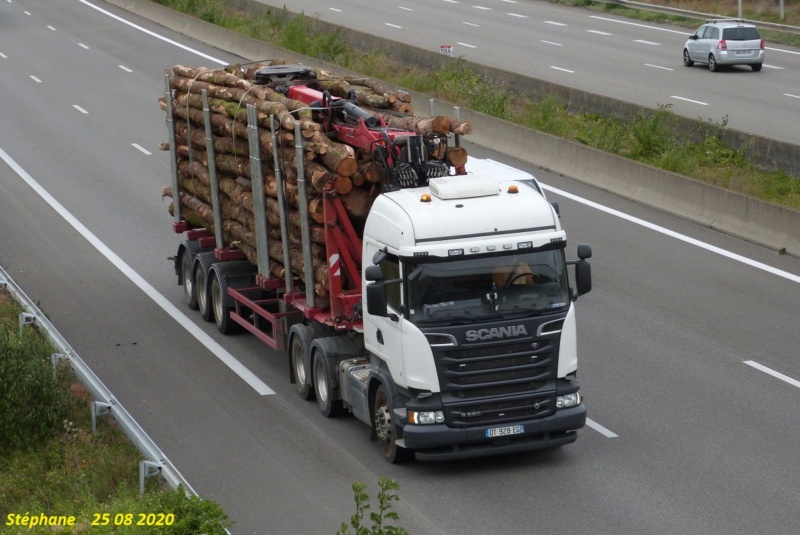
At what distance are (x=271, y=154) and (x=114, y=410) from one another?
158 inches

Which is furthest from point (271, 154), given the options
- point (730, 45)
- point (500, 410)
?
point (730, 45)

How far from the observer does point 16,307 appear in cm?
1780

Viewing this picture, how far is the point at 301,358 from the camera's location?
1562 cm

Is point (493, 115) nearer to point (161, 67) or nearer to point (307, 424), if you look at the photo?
point (161, 67)

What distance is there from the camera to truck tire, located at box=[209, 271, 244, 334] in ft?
59.6

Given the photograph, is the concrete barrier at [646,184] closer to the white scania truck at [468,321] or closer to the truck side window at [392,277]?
the white scania truck at [468,321]

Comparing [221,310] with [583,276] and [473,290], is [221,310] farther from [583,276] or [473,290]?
[583,276]

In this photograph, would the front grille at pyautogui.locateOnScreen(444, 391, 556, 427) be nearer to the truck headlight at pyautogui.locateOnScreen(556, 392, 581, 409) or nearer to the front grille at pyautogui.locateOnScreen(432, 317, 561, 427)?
the front grille at pyautogui.locateOnScreen(432, 317, 561, 427)

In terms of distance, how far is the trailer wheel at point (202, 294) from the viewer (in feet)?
62.2

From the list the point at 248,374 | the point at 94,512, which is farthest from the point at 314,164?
the point at 94,512

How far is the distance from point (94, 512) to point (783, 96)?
2958 centimetres

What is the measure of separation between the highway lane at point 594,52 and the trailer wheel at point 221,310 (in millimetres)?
13272

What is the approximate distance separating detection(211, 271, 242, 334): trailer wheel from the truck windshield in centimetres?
615

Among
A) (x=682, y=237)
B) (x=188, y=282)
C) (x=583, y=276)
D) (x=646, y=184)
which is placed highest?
(x=583, y=276)
